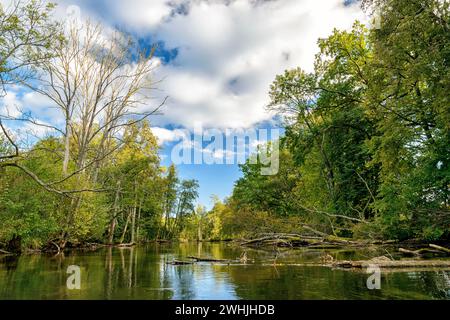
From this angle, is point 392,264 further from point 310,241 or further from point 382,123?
point 310,241

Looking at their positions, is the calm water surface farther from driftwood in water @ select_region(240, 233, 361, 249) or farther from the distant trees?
driftwood in water @ select_region(240, 233, 361, 249)

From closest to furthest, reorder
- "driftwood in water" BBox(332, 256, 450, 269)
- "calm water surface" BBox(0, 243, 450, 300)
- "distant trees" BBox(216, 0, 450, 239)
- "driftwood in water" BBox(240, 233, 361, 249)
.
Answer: "calm water surface" BBox(0, 243, 450, 300) → "driftwood in water" BBox(332, 256, 450, 269) → "distant trees" BBox(216, 0, 450, 239) → "driftwood in water" BBox(240, 233, 361, 249)

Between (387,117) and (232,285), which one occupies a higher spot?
(387,117)

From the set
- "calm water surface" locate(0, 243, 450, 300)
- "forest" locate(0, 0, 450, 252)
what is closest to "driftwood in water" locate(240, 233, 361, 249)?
"forest" locate(0, 0, 450, 252)

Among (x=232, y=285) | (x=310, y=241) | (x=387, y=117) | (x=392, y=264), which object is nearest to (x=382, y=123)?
(x=387, y=117)

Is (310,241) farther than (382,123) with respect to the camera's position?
Yes

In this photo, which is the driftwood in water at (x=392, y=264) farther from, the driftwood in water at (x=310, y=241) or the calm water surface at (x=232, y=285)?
the driftwood in water at (x=310, y=241)

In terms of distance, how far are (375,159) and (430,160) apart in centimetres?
384

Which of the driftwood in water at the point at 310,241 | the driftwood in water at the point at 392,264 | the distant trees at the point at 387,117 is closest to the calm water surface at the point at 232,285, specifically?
the driftwood in water at the point at 392,264

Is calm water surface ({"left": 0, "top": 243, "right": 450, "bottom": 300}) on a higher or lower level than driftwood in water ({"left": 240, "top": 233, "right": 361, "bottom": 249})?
lower

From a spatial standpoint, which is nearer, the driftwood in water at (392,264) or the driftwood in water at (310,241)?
the driftwood in water at (392,264)

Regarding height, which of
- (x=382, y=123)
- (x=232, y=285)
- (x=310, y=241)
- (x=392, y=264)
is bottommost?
(x=232, y=285)

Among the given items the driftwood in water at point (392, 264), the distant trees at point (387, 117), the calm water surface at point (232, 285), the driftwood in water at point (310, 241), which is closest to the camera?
the calm water surface at point (232, 285)
